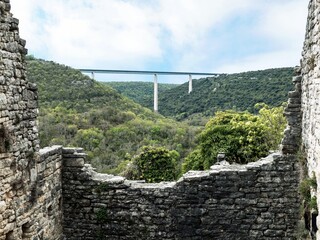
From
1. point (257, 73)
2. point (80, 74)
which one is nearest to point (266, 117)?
point (80, 74)

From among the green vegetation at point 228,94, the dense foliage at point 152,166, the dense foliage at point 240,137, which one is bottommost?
the dense foliage at point 152,166

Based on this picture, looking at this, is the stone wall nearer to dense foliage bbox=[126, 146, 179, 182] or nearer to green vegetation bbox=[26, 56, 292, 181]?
green vegetation bbox=[26, 56, 292, 181]

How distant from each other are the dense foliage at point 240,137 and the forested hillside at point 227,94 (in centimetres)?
1341

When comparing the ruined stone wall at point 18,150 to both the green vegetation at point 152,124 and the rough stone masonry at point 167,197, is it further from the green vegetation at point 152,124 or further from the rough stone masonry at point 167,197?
the green vegetation at point 152,124

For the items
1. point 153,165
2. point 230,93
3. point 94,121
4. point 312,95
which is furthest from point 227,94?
point 312,95

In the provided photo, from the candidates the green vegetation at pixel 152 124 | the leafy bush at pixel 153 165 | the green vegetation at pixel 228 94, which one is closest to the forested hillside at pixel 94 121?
the green vegetation at pixel 152 124

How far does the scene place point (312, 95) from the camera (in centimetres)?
673

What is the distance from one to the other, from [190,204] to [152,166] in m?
13.3

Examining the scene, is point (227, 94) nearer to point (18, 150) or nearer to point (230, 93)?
point (230, 93)

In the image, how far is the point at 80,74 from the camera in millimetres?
39656

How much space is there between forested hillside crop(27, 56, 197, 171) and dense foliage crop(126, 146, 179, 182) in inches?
Result: 162

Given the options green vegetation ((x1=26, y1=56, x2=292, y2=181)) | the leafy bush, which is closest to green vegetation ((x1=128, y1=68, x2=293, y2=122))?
green vegetation ((x1=26, y1=56, x2=292, y2=181))

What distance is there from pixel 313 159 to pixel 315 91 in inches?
43.9

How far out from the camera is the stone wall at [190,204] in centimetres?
848
